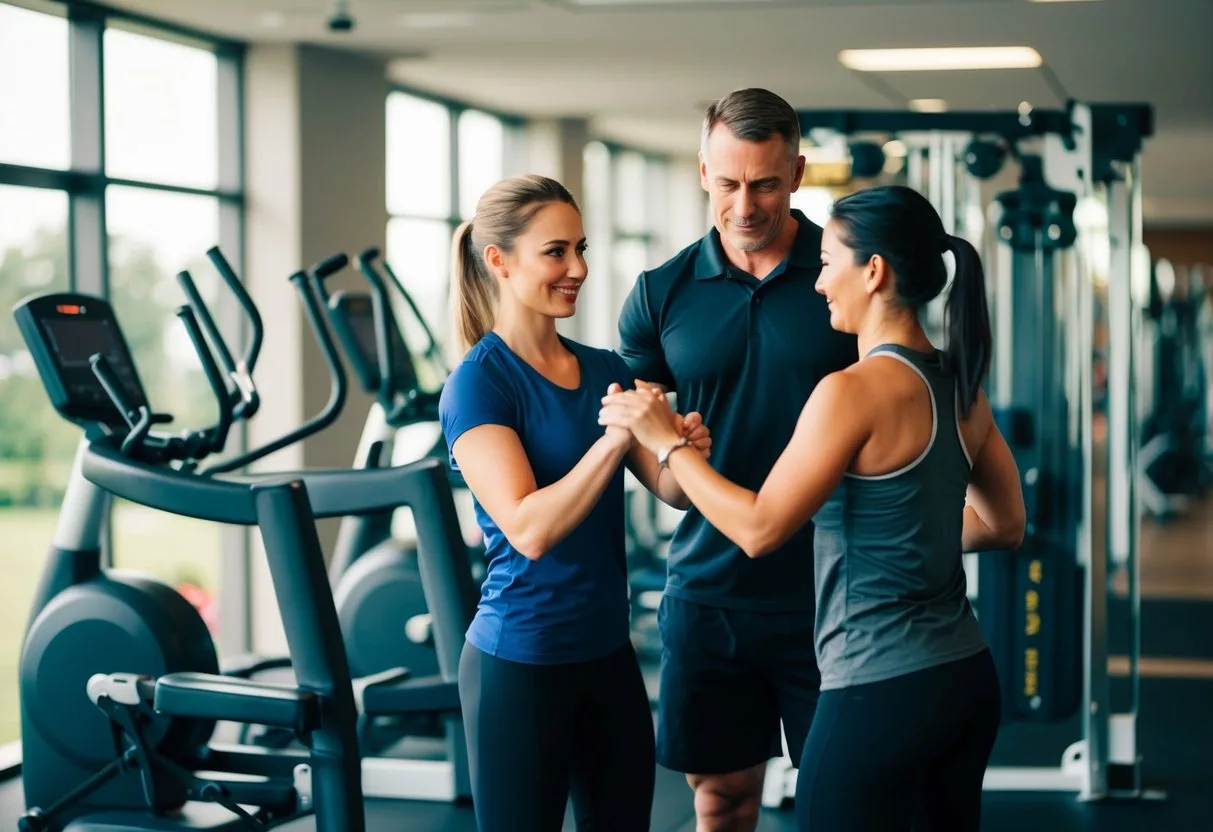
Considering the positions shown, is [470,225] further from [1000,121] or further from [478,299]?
[1000,121]

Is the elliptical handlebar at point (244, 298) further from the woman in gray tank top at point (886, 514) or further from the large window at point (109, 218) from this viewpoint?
the woman in gray tank top at point (886, 514)

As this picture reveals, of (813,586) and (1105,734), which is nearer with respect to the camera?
(813,586)

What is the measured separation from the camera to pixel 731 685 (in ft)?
7.80

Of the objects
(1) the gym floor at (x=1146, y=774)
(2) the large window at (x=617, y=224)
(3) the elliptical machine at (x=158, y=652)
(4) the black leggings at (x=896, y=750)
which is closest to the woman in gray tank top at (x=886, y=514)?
(4) the black leggings at (x=896, y=750)

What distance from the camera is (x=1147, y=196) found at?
15258mm

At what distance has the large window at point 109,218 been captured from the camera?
520 centimetres

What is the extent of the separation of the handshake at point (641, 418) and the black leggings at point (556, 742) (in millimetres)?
324

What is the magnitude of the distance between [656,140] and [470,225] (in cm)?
910

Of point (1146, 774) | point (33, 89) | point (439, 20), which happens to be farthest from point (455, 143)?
point (1146, 774)

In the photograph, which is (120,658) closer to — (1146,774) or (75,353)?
(75,353)


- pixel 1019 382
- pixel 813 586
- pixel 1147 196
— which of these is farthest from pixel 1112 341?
pixel 1147 196

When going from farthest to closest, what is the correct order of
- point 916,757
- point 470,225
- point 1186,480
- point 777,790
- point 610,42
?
point 1186,480
point 610,42
point 777,790
point 470,225
point 916,757

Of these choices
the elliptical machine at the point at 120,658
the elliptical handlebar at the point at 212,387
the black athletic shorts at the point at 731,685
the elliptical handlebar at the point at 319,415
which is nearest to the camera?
the black athletic shorts at the point at 731,685

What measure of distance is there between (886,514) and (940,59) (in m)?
5.88
